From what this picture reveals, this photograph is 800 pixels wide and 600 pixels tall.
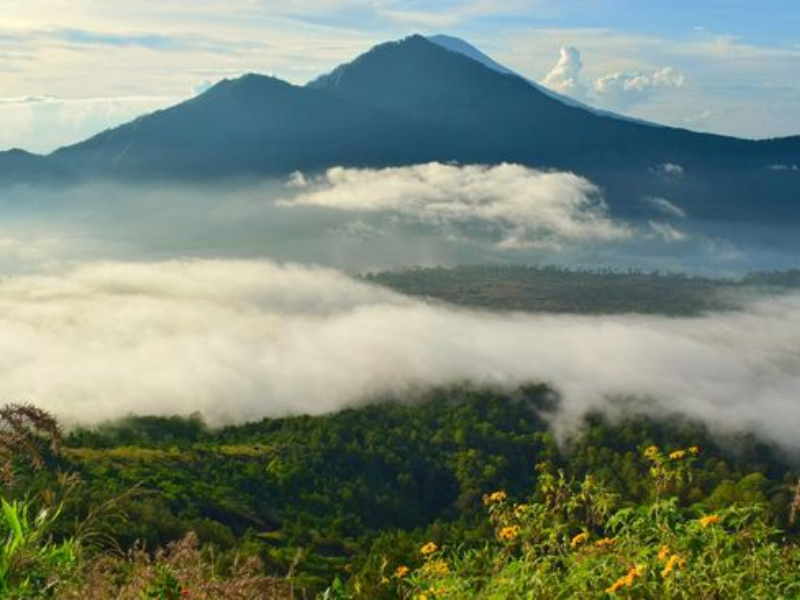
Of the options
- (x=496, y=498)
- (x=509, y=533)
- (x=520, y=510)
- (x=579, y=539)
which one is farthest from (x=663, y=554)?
(x=496, y=498)

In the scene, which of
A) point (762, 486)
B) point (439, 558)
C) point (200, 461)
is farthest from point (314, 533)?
point (439, 558)

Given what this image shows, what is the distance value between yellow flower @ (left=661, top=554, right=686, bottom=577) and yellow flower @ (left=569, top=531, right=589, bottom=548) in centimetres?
195

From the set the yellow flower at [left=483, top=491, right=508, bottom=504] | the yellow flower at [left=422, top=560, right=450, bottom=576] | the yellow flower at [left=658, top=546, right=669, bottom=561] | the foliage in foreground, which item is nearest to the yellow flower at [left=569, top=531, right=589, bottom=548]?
the foliage in foreground

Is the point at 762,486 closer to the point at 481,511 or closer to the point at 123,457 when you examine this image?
the point at 481,511

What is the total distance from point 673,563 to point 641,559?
0.71 metres

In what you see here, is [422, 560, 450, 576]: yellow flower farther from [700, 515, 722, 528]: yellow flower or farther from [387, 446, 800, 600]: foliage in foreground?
[700, 515, 722, 528]: yellow flower

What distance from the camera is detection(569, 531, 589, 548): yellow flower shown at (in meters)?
10.1

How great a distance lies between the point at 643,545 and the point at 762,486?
7723 inches

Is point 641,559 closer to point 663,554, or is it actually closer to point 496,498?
point 663,554

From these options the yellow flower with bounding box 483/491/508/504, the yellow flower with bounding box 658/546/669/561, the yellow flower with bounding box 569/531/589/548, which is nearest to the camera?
the yellow flower with bounding box 658/546/669/561

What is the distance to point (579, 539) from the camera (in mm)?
10375

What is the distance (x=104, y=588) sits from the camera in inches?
263

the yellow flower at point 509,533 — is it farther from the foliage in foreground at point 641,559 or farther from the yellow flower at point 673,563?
the yellow flower at point 673,563

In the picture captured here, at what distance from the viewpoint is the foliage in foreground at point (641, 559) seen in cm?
817
